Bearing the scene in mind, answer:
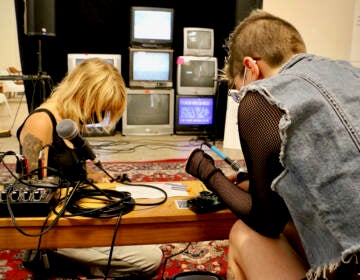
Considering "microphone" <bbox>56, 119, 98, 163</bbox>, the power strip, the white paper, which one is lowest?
the white paper

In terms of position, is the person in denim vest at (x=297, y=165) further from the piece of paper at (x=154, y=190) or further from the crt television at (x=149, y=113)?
the crt television at (x=149, y=113)

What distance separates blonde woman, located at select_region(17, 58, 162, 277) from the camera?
5.50 feet

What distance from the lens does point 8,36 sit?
353 inches

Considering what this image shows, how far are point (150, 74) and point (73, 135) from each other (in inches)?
159

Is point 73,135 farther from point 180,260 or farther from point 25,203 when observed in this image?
point 180,260

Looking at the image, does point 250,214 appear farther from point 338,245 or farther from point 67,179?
point 67,179

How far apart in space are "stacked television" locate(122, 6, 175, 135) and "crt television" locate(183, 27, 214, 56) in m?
0.21

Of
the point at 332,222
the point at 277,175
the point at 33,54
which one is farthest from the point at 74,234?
the point at 33,54

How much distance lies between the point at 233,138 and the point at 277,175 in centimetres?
373

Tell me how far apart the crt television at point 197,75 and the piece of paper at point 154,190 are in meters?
3.70

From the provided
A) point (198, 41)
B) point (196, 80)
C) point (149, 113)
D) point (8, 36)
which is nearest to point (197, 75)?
point (196, 80)

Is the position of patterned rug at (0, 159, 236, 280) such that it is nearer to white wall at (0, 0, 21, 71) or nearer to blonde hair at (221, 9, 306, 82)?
blonde hair at (221, 9, 306, 82)

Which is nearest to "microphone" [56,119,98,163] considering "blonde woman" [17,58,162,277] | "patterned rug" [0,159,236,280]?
"blonde woman" [17,58,162,277]

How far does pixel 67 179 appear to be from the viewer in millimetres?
1395
